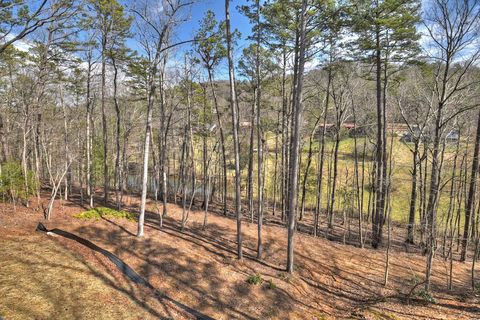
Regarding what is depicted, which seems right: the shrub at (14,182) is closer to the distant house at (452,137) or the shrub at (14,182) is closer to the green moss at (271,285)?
the green moss at (271,285)

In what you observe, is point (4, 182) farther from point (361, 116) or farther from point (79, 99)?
point (361, 116)

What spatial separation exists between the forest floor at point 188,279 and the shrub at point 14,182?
78 cm

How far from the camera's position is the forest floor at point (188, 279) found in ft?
23.1

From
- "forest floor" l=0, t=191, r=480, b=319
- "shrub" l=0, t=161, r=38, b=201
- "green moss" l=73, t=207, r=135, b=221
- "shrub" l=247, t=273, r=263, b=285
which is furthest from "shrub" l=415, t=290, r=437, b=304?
"shrub" l=0, t=161, r=38, b=201

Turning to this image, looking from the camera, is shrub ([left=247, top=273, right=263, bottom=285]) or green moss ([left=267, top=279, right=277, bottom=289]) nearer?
green moss ([left=267, top=279, right=277, bottom=289])

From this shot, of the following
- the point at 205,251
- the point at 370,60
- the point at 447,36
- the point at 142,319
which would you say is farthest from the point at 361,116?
the point at 142,319

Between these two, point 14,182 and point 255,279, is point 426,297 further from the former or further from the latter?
point 14,182

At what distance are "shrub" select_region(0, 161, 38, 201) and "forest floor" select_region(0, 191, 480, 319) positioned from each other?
0.78 m

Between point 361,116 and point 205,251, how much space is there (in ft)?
50.0

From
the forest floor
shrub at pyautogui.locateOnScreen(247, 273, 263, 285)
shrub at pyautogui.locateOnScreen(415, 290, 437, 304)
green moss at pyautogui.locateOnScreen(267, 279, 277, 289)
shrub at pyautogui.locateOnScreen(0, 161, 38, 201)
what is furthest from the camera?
shrub at pyautogui.locateOnScreen(0, 161, 38, 201)

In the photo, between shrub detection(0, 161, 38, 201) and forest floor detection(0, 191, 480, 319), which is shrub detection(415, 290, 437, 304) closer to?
forest floor detection(0, 191, 480, 319)

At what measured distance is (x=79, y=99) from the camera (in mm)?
19406

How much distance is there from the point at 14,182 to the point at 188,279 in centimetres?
954

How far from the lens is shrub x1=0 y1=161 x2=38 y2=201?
12.1 meters
